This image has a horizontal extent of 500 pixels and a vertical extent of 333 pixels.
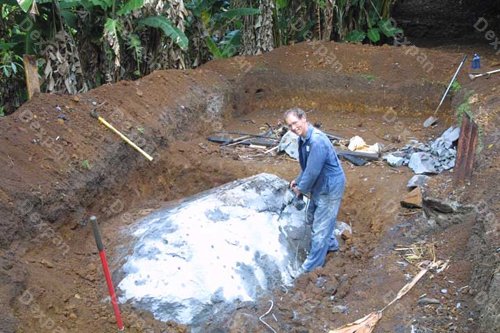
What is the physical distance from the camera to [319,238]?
6.64 m

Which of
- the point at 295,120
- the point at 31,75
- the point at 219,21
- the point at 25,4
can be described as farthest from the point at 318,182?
the point at 219,21

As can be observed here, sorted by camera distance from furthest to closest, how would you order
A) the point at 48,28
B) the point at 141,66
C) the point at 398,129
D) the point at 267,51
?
the point at 267,51, the point at 141,66, the point at 398,129, the point at 48,28

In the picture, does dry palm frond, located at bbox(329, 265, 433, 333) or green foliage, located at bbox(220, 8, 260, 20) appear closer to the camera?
dry palm frond, located at bbox(329, 265, 433, 333)

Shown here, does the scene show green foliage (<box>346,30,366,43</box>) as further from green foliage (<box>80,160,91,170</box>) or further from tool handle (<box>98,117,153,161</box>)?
green foliage (<box>80,160,91,170</box>)

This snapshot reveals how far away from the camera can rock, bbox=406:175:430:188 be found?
7.43 metres

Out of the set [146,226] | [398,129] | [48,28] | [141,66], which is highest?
[48,28]

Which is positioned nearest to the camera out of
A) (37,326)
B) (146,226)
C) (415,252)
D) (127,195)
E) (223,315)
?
(37,326)

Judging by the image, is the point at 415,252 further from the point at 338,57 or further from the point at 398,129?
the point at 338,57

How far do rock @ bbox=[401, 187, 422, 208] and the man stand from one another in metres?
1.05

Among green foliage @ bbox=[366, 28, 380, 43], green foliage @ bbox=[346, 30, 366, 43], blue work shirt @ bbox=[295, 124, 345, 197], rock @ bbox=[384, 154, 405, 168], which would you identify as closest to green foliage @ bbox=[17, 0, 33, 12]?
blue work shirt @ bbox=[295, 124, 345, 197]

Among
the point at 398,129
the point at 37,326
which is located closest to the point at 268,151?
the point at 398,129

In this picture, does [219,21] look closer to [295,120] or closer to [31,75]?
[31,75]

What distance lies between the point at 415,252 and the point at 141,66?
688 cm

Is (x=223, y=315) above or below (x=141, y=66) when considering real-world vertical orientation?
below
